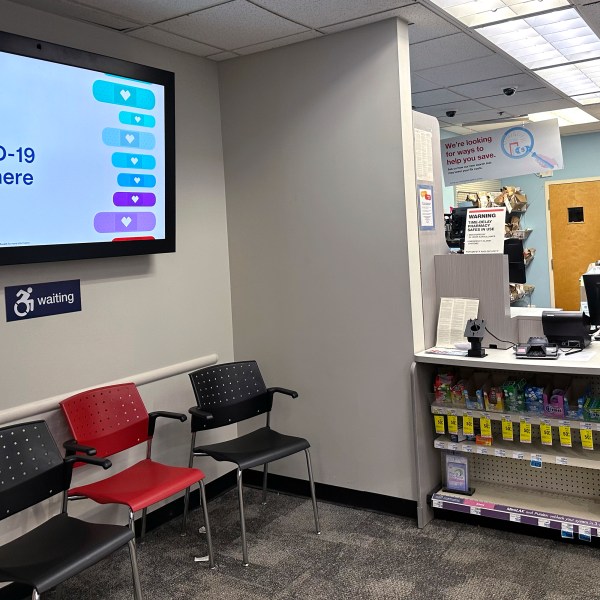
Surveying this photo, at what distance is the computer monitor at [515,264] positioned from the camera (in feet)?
13.3

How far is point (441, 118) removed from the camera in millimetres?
6801

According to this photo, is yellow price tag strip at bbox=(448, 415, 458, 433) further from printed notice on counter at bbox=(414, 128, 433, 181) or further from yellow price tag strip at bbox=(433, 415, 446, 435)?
printed notice on counter at bbox=(414, 128, 433, 181)

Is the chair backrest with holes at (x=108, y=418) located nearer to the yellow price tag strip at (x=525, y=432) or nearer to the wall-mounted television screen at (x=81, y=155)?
the wall-mounted television screen at (x=81, y=155)

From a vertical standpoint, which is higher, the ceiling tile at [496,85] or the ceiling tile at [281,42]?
the ceiling tile at [496,85]

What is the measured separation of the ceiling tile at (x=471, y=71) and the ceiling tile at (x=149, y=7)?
208cm

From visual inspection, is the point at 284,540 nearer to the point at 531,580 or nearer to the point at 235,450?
the point at 235,450

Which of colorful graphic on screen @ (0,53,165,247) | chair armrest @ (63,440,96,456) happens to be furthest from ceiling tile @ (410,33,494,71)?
chair armrest @ (63,440,96,456)

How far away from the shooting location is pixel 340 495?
156 inches

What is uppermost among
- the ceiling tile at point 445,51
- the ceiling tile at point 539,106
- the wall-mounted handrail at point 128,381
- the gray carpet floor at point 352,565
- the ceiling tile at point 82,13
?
the ceiling tile at point 539,106

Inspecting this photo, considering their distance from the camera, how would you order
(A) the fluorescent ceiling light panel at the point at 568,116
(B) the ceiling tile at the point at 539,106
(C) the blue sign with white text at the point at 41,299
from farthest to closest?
(A) the fluorescent ceiling light panel at the point at 568,116, (B) the ceiling tile at the point at 539,106, (C) the blue sign with white text at the point at 41,299

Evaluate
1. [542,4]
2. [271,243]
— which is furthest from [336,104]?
[542,4]

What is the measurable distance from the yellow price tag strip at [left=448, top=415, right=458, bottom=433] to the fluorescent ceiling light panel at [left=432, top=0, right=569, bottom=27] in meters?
2.16

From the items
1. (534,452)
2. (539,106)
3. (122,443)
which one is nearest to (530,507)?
(534,452)

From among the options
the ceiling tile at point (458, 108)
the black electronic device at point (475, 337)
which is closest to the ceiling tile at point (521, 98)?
the ceiling tile at point (458, 108)
